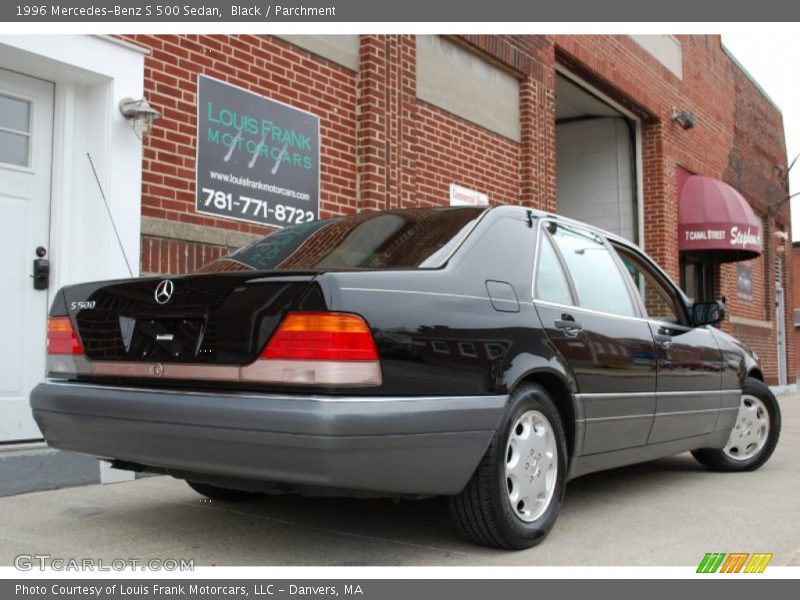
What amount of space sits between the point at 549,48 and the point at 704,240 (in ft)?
17.1

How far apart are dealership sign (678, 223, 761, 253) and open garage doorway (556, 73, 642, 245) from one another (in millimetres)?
983

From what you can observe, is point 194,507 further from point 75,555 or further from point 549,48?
point 549,48

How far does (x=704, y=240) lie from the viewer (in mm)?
14492

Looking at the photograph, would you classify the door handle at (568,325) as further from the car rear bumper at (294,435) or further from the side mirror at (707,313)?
the side mirror at (707,313)

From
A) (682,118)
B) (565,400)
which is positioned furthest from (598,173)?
(565,400)

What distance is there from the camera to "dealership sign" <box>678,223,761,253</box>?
47.4 feet

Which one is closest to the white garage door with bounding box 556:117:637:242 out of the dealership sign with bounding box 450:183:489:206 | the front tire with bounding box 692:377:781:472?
the dealership sign with bounding box 450:183:489:206

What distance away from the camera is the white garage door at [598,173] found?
14.5 meters

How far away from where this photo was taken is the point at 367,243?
150 inches

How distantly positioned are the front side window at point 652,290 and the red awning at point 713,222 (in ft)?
32.0

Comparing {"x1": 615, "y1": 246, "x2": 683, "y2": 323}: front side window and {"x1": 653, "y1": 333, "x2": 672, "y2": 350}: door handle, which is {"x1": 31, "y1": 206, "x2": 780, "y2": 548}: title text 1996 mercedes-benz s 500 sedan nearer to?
{"x1": 653, "y1": 333, "x2": 672, "y2": 350}: door handle

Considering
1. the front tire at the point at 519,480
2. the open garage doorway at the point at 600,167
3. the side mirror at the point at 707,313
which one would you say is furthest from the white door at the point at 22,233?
the open garage doorway at the point at 600,167

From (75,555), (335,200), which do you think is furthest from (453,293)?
(335,200)

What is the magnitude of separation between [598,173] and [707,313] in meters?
9.89
